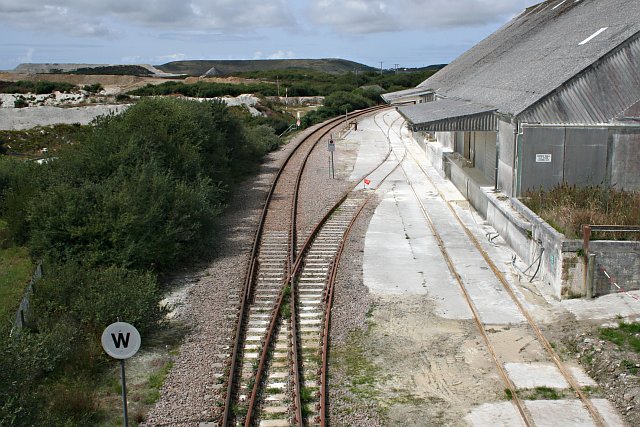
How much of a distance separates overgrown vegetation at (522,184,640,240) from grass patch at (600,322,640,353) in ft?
8.20

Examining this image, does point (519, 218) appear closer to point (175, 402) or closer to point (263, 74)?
point (175, 402)

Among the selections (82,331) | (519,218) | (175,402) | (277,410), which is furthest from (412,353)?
(519,218)

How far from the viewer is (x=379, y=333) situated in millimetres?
12469

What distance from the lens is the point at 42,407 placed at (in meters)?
9.21

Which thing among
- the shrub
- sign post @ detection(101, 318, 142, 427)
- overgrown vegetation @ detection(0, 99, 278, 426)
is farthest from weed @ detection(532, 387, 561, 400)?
the shrub

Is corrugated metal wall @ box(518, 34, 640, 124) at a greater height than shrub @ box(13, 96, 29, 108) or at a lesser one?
lesser

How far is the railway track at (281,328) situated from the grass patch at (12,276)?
506cm

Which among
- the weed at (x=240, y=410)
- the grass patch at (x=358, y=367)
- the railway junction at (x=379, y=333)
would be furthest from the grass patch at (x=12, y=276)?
the grass patch at (x=358, y=367)

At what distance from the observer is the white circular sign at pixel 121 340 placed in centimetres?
809

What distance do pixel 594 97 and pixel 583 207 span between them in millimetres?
3671

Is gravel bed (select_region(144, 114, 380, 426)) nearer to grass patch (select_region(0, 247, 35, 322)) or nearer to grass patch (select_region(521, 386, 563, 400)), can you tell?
grass patch (select_region(0, 247, 35, 322))

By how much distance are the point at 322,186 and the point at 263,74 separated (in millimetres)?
113033

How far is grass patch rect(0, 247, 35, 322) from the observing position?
14422mm

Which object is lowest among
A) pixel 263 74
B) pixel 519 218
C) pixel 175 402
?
pixel 175 402
